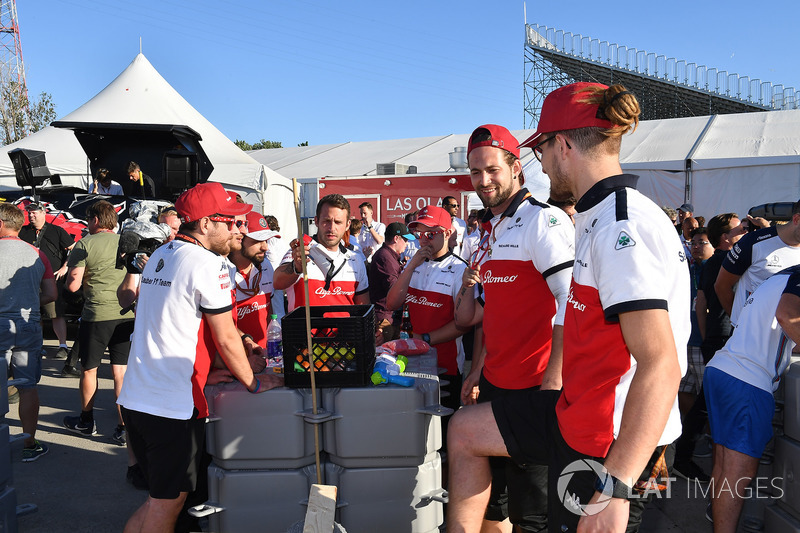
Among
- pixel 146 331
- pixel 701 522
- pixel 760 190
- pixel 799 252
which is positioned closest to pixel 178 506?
pixel 146 331

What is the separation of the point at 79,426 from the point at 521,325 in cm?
475

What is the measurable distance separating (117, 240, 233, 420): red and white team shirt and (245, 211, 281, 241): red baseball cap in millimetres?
1074

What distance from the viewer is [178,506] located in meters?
3.11

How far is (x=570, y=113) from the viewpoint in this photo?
1.95m

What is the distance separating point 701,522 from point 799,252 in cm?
208

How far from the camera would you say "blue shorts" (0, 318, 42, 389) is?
16.4 feet

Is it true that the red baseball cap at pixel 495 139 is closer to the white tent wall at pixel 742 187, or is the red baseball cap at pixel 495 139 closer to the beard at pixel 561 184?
the beard at pixel 561 184

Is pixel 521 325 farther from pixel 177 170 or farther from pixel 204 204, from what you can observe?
pixel 177 170

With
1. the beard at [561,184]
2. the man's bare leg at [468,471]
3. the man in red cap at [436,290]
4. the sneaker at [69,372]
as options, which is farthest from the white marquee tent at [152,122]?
the beard at [561,184]

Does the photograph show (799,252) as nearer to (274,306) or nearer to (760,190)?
(274,306)

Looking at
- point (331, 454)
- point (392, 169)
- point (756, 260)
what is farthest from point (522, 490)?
point (392, 169)

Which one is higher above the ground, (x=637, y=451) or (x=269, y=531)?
(x=637, y=451)

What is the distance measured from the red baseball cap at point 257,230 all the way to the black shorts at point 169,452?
150 cm

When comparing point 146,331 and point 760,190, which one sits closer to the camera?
point 146,331
